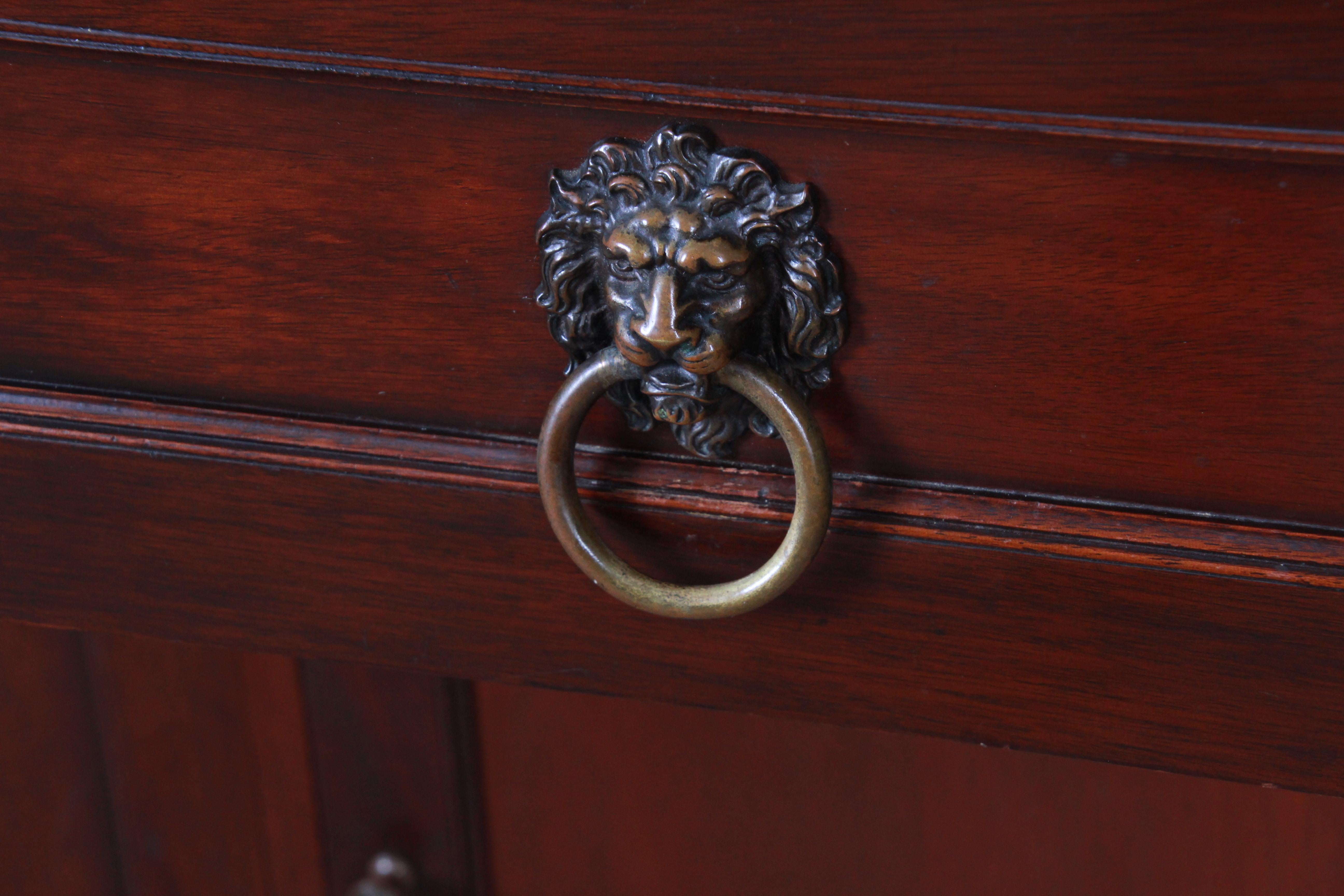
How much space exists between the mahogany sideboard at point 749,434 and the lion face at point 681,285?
2 cm

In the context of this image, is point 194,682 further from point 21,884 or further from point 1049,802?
point 1049,802

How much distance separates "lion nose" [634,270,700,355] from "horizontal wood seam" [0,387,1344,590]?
69 millimetres

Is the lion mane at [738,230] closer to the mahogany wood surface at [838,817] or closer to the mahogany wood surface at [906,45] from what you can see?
the mahogany wood surface at [906,45]

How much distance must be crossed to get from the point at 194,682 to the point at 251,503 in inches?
8.6

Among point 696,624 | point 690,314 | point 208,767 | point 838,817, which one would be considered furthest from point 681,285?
point 208,767

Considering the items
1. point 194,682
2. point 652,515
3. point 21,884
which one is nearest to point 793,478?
point 652,515

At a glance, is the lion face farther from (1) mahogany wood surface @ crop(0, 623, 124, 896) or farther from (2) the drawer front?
(1) mahogany wood surface @ crop(0, 623, 124, 896)

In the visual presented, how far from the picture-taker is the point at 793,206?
337mm

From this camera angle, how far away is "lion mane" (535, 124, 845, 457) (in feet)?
1.11

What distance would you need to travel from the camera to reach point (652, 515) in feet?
1.31

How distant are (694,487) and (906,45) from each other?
0.48 feet

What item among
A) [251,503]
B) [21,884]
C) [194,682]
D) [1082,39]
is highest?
[1082,39]

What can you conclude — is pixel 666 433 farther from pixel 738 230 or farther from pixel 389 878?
pixel 389 878

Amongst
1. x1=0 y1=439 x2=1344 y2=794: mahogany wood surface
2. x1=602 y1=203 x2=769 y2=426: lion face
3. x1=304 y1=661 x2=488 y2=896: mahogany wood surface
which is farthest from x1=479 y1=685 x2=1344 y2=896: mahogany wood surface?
x1=602 y1=203 x2=769 y2=426: lion face
